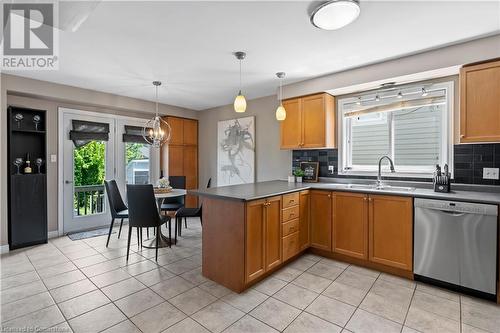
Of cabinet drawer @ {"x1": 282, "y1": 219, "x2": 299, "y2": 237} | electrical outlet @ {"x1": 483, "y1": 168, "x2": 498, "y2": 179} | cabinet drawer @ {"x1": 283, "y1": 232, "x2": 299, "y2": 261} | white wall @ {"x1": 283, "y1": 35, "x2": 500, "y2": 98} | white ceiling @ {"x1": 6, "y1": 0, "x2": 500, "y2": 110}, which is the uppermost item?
white ceiling @ {"x1": 6, "y1": 0, "x2": 500, "y2": 110}

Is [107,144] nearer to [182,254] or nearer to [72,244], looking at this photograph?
[72,244]

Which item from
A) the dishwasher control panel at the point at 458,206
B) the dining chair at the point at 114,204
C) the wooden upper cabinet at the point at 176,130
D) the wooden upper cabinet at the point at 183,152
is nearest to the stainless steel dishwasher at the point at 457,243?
the dishwasher control panel at the point at 458,206

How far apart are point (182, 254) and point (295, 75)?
2.84 meters

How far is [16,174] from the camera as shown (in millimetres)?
3359

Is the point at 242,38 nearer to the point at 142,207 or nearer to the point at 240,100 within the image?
the point at 240,100

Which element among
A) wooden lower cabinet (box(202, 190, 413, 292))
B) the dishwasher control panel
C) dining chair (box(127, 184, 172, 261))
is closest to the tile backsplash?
the dishwasher control panel

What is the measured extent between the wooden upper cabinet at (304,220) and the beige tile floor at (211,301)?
0.25 meters

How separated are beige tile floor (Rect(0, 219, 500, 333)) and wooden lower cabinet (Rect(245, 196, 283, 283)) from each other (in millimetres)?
187

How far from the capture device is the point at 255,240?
2381 millimetres

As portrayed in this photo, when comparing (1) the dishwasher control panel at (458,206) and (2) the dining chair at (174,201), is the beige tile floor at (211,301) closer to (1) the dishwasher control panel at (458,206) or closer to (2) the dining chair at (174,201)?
(1) the dishwasher control panel at (458,206)

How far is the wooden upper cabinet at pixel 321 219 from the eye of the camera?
121 inches

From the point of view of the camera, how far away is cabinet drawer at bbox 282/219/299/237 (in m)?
2.77

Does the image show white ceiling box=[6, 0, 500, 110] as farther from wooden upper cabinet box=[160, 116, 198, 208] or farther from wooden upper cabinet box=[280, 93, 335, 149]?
wooden upper cabinet box=[160, 116, 198, 208]

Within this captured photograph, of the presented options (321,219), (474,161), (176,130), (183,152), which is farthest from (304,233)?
(176,130)
